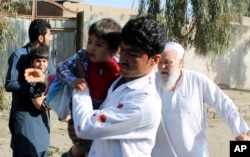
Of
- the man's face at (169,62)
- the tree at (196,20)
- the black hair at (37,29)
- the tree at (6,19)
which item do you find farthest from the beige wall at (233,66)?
the man's face at (169,62)

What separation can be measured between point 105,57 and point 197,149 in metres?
1.27

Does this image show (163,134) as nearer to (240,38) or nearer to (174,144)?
(174,144)

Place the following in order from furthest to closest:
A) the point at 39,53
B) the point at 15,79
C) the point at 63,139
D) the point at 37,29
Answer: the point at 63,139
the point at 37,29
the point at 15,79
the point at 39,53

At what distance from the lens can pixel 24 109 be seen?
407cm

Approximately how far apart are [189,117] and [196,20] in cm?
983

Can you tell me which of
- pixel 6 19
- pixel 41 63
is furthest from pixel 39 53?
pixel 6 19

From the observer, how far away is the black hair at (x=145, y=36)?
218 cm

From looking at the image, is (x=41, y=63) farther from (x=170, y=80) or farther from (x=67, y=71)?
(x=67, y=71)

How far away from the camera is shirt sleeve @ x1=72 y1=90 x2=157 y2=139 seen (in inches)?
83.4

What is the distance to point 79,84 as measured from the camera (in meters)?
2.24

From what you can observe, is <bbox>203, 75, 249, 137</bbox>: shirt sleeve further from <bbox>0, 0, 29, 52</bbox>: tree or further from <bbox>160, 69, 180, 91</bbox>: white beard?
<bbox>0, 0, 29, 52</bbox>: tree

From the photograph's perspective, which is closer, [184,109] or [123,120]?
[123,120]

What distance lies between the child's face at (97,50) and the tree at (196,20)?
412 inches

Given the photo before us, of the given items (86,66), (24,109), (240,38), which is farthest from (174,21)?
(86,66)
